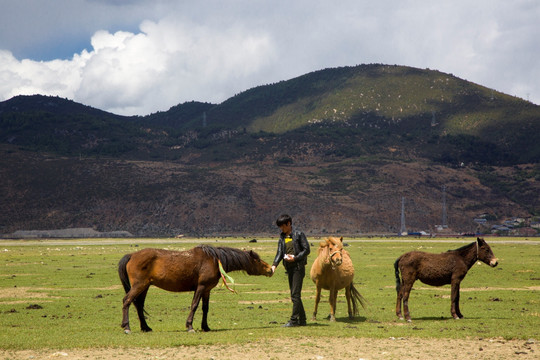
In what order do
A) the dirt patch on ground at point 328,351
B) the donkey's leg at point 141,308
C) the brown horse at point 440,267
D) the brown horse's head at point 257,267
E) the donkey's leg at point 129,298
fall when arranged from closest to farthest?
the dirt patch on ground at point 328,351 < the donkey's leg at point 129,298 < the donkey's leg at point 141,308 < the brown horse's head at point 257,267 < the brown horse at point 440,267

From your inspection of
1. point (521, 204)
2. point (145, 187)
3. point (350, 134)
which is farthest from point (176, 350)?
point (350, 134)

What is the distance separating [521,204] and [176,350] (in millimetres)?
136600

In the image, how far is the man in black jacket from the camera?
15859 mm

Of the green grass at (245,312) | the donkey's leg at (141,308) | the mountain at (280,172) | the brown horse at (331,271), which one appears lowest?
the green grass at (245,312)

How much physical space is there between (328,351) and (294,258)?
320cm

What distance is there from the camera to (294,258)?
15828 mm

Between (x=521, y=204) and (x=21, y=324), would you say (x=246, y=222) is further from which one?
(x=21, y=324)

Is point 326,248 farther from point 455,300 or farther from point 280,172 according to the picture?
point 280,172

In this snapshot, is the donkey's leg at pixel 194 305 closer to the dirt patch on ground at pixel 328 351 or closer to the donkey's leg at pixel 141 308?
the donkey's leg at pixel 141 308

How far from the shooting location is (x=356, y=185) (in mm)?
137375

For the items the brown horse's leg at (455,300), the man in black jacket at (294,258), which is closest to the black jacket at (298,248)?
the man in black jacket at (294,258)

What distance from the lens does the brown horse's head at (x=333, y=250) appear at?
1608 cm

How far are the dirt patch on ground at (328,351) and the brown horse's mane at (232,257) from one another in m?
2.34

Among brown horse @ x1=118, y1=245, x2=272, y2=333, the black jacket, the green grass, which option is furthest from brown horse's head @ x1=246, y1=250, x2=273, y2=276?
the green grass
